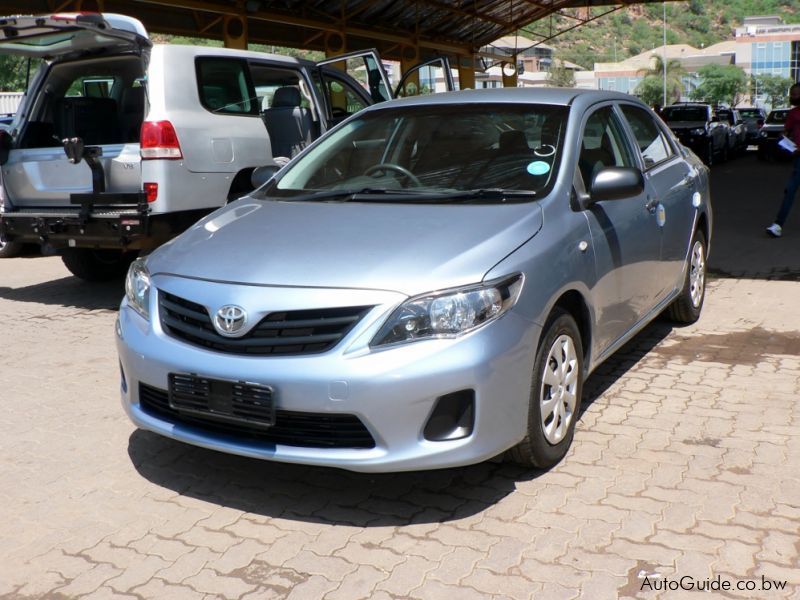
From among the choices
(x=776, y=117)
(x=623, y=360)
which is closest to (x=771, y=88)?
(x=776, y=117)

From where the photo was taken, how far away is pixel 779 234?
1034 centimetres

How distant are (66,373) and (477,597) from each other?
3592mm

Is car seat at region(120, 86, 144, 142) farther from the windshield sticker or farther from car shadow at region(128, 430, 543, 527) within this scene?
the windshield sticker

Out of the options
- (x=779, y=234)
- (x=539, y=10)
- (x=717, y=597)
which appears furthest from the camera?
(x=539, y=10)

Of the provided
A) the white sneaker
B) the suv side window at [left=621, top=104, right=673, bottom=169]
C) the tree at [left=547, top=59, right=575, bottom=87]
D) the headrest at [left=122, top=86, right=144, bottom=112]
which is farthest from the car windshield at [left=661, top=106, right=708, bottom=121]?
the tree at [left=547, top=59, right=575, bottom=87]

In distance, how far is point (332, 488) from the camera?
380cm

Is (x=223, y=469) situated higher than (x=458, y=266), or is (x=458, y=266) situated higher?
(x=458, y=266)

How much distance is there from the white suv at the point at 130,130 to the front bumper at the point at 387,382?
3.41 metres

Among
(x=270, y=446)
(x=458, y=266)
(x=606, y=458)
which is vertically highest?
(x=458, y=266)

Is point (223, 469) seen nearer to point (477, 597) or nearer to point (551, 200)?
point (477, 597)

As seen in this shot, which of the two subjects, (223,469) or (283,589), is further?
(223,469)

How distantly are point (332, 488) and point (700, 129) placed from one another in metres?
20.5

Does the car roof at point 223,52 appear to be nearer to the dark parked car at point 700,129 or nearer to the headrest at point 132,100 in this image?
the headrest at point 132,100

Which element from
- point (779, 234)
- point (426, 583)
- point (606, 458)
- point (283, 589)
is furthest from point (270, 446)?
point (779, 234)
